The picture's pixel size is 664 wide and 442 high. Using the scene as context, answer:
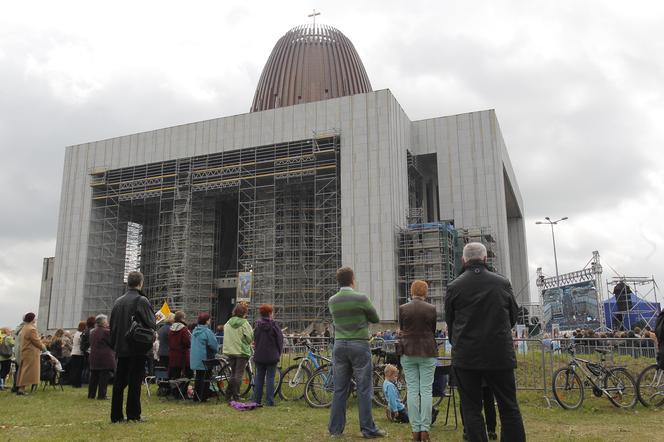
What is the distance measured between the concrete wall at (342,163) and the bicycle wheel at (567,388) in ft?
80.4

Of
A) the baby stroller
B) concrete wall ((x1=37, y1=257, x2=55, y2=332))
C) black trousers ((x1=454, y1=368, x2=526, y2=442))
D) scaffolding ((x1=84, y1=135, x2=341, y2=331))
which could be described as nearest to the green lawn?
black trousers ((x1=454, y1=368, x2=526, y2=442))

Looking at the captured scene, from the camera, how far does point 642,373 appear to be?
963cm

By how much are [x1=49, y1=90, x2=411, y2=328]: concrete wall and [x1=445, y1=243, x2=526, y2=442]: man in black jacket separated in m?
29.5

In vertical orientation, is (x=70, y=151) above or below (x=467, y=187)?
above

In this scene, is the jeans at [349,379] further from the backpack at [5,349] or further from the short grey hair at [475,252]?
the backpack at [5,349]

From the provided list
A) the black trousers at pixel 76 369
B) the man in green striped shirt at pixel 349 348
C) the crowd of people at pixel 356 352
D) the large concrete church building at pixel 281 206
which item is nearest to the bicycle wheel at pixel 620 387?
the crowd of people at pixel 356 352

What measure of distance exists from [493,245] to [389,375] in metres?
32.1

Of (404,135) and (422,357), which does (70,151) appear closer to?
(404,135)

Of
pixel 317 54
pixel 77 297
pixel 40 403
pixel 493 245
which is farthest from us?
pixel 317 54

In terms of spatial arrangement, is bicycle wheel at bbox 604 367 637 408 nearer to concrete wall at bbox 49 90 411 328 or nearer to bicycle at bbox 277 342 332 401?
bicycle at bbox 277 342 332 401

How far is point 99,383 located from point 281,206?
3072cm

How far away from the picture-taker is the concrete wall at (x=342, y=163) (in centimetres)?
3556

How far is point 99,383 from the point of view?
35.8 ft

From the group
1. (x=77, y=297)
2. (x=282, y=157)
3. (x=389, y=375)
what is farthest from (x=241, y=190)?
(x=389, y=375)
